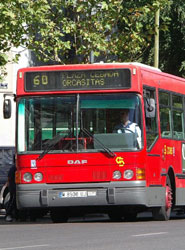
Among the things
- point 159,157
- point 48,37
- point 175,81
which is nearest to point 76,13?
point 48,37

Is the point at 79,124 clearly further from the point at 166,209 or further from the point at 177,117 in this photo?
the point at 177,117

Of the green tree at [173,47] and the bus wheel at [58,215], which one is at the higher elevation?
the green tree at [173,47]

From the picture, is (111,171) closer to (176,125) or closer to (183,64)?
(176,125)

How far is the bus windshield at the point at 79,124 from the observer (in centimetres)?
1802

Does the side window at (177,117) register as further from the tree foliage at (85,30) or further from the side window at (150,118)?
the tree foliage at (85,30)

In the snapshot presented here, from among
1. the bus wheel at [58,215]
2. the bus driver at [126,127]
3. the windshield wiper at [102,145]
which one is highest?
the bus driver at [126,127]

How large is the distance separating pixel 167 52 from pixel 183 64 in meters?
2.02

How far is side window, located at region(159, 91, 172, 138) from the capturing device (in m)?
19.3

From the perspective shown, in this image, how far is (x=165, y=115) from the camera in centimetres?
1955

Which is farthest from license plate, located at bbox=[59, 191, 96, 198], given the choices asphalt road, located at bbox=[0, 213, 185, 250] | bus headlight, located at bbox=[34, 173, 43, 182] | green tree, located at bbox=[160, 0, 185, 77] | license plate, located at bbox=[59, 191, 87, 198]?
green tree, located at bbox=[160, 0, 185, 77]

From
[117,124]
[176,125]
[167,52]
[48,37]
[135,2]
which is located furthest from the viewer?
[167,52]

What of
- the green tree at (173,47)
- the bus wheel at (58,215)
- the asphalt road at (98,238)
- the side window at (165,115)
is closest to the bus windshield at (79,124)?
the side window at (165,115)

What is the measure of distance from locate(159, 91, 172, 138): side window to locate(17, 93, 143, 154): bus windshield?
4.24 feet

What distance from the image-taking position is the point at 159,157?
18.9 m
